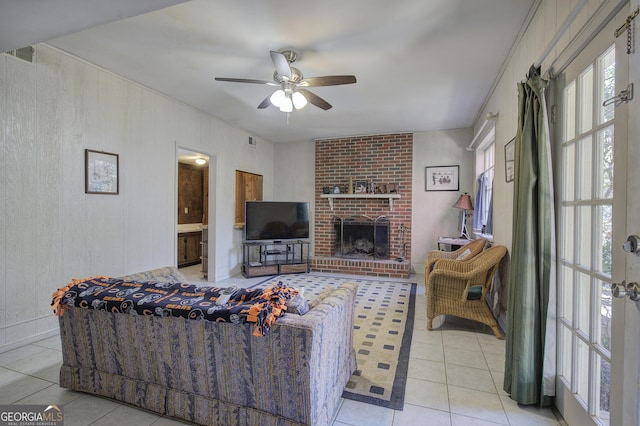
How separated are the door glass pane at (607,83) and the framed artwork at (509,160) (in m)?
1.30

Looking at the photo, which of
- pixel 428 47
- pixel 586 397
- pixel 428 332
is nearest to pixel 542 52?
pixel 428 47

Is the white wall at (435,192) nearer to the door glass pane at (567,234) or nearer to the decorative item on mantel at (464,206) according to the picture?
the decorative item on mantel at (464,206)

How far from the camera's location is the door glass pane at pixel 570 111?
5.17 feet

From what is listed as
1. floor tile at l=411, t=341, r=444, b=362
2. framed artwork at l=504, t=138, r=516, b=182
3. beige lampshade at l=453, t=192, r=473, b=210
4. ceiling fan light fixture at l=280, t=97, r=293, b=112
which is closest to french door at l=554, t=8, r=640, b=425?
floor tile at l=411, t=341, r=444, b=362

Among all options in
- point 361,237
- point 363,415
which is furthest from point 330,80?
point 361,237

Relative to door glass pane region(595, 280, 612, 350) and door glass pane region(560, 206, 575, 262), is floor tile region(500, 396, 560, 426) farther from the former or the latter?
door glass pane region(560, 206, 575, 262)

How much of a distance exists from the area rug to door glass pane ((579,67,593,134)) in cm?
192

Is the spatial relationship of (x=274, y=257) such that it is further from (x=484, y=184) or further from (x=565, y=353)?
(x=565, y=353)

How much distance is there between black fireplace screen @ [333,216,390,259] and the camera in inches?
218

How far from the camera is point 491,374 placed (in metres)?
2.11

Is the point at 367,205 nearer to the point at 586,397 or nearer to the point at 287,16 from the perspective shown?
the point at 287,16

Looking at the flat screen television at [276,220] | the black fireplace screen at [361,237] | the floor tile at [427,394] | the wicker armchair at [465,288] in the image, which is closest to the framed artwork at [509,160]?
the wicker armchair at [465,288]

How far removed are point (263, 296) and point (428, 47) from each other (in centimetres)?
254

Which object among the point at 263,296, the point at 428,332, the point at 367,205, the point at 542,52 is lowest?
the point at 428,332
